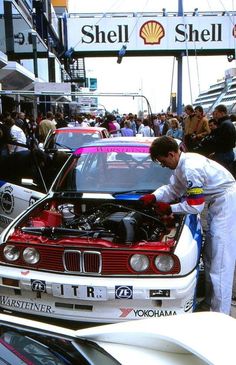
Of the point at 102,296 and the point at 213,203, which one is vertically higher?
the point at 213,203

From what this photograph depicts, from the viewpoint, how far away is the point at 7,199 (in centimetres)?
583

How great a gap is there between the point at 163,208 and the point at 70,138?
670 cm

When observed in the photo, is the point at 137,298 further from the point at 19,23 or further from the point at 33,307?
the point at 19,23

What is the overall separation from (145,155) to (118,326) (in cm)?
319

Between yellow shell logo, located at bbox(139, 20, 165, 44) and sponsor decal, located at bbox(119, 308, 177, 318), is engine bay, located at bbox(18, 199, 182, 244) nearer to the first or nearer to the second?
sponsor decal, located at bbox(119, 308, 177, 318)

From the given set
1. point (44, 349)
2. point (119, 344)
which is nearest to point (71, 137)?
point (119, 344)

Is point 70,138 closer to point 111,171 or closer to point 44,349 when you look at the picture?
point 111,171

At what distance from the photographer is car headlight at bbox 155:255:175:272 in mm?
3467

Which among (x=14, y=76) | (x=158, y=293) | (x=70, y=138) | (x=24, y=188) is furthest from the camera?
(x=14, y=76)

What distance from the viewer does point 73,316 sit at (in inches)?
137

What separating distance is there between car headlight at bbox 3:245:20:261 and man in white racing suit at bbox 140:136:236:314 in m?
1.29

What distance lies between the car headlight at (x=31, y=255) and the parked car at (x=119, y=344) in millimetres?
1576

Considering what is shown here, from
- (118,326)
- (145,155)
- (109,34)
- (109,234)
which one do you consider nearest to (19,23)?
(109,34)

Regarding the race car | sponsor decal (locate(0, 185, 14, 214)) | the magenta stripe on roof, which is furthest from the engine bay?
sponsor decal (locate(0, 185, 14, 214))
